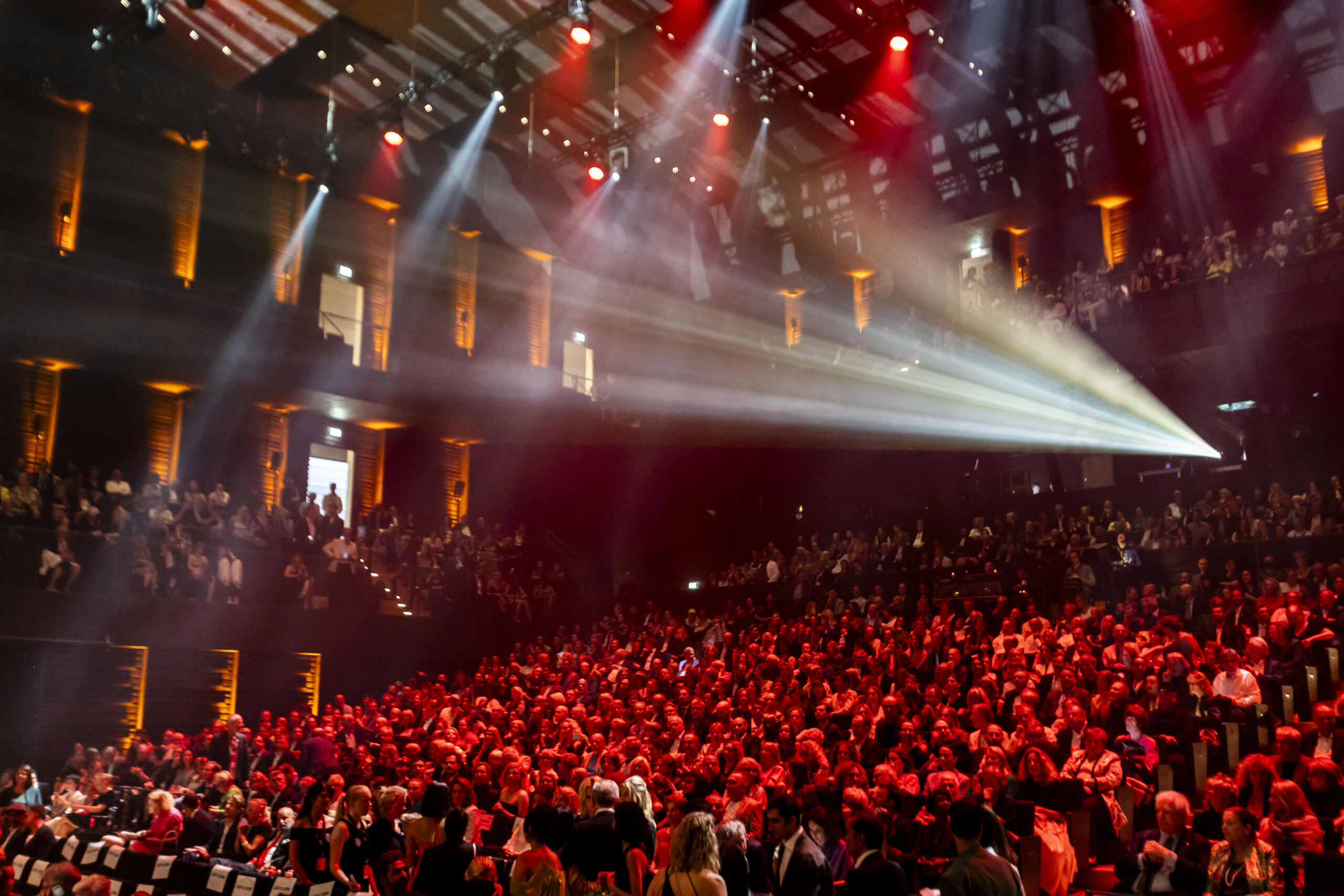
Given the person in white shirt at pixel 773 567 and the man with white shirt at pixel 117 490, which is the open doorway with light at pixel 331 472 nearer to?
the man with white shirt at pixel 117 490

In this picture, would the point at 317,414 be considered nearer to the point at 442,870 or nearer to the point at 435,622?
the point at 435,622

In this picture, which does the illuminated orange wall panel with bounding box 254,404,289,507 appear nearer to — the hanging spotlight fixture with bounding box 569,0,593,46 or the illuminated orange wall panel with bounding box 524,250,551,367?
the illuminated orange wall panel with bounding box 524,250,551,367

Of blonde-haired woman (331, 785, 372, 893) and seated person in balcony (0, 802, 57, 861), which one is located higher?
blonde-haired woman (331, 785, 372, 893)

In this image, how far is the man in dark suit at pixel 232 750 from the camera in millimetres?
12562

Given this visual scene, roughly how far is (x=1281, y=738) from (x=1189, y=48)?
15.5 m

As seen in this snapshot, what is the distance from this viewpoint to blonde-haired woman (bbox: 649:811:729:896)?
378 centimetres

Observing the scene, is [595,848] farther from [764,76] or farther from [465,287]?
[465,287]

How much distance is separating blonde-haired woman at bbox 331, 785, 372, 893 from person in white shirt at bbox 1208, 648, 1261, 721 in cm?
645

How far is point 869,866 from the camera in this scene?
3.79m

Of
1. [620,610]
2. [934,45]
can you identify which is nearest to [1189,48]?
[934,45]

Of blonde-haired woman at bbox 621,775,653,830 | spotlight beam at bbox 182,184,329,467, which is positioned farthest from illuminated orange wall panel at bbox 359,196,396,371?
blonde-haired woman at bbox 621,775,653,830

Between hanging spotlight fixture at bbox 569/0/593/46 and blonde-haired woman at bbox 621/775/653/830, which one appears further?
hanging spotlight fixture at bbox 569/0/593/46

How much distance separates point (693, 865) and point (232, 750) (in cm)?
1044

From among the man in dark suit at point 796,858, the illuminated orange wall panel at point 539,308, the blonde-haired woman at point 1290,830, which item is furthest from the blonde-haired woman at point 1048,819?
the illuminated orange wall panel at point 539,308
